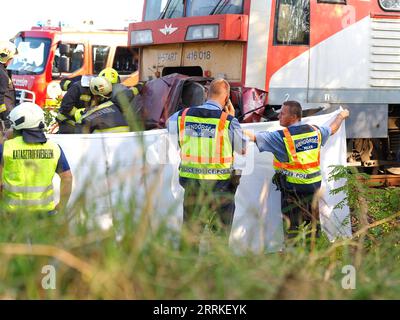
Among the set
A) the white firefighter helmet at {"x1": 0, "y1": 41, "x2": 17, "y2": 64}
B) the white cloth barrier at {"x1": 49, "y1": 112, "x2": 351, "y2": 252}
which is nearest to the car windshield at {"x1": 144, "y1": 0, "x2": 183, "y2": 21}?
the white firefighter helmet at {"x1": 0, "y1": 41, "x2": 17, "y2": 64}

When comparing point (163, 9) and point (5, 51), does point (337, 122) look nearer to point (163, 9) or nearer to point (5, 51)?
point (163, 9)

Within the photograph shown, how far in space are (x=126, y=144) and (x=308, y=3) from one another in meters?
3.74

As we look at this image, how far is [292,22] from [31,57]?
9100mm

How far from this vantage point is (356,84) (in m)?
8.81

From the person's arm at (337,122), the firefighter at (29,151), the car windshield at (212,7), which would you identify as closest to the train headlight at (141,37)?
the car windshield at (212,7)

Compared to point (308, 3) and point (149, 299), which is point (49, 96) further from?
point (149, 299)

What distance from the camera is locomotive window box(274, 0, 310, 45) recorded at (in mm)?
8242

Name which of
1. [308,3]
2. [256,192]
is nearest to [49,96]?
[308,3]

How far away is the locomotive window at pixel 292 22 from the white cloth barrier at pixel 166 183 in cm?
176

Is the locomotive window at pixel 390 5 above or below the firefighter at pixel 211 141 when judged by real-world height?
above

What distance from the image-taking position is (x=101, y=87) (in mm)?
7336

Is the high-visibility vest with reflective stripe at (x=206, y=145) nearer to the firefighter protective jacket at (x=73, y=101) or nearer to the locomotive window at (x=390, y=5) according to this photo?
the firefighter protective jacket at (x=73, y=101)

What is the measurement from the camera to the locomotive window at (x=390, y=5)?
896cm

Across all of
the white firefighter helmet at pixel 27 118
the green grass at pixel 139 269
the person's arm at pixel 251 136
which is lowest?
the green grass at pixel 139 269
